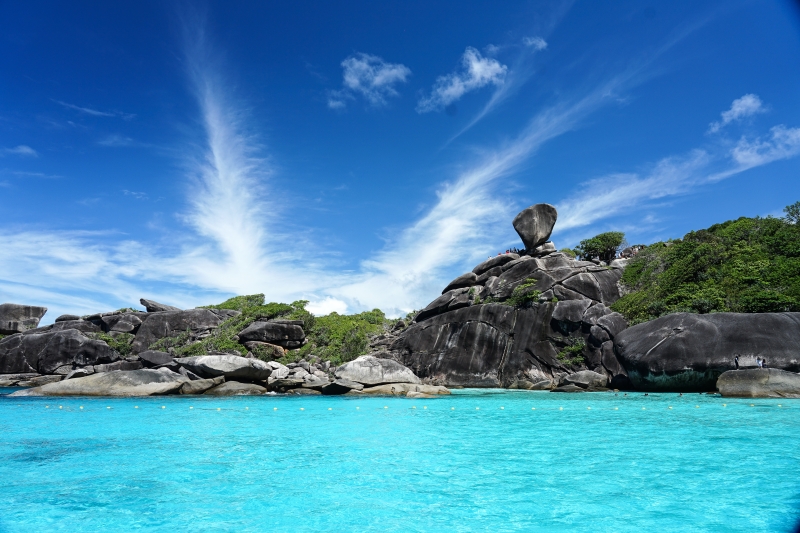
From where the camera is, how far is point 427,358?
99.9 ft

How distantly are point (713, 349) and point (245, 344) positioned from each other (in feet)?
89.1

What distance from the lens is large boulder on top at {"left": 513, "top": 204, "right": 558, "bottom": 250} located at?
113ft

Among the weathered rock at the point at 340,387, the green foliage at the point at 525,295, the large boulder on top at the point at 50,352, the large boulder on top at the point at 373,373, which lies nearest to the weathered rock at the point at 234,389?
the weathered rock at the point at 340,387

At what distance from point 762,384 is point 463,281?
67.1 feet

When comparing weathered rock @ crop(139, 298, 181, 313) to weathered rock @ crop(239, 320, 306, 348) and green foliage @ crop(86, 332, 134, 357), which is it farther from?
weathered rock @ crop(239, 320, 306, 348)

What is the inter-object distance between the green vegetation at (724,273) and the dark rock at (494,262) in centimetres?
771

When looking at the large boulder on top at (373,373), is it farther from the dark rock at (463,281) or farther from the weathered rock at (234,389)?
the dark rock at (463,281)

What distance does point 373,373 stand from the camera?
79.9 feet

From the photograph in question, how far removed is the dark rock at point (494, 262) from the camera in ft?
115

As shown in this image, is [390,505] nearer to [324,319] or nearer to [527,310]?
[527,310]

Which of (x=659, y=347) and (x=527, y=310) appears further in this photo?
(x=527, y=310)

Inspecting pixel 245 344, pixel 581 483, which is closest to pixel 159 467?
pixel 581 483

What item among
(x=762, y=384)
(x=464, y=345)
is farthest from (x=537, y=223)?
(x=762, y=384)

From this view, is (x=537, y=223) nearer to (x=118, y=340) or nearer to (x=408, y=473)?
(x=408, y=473)
